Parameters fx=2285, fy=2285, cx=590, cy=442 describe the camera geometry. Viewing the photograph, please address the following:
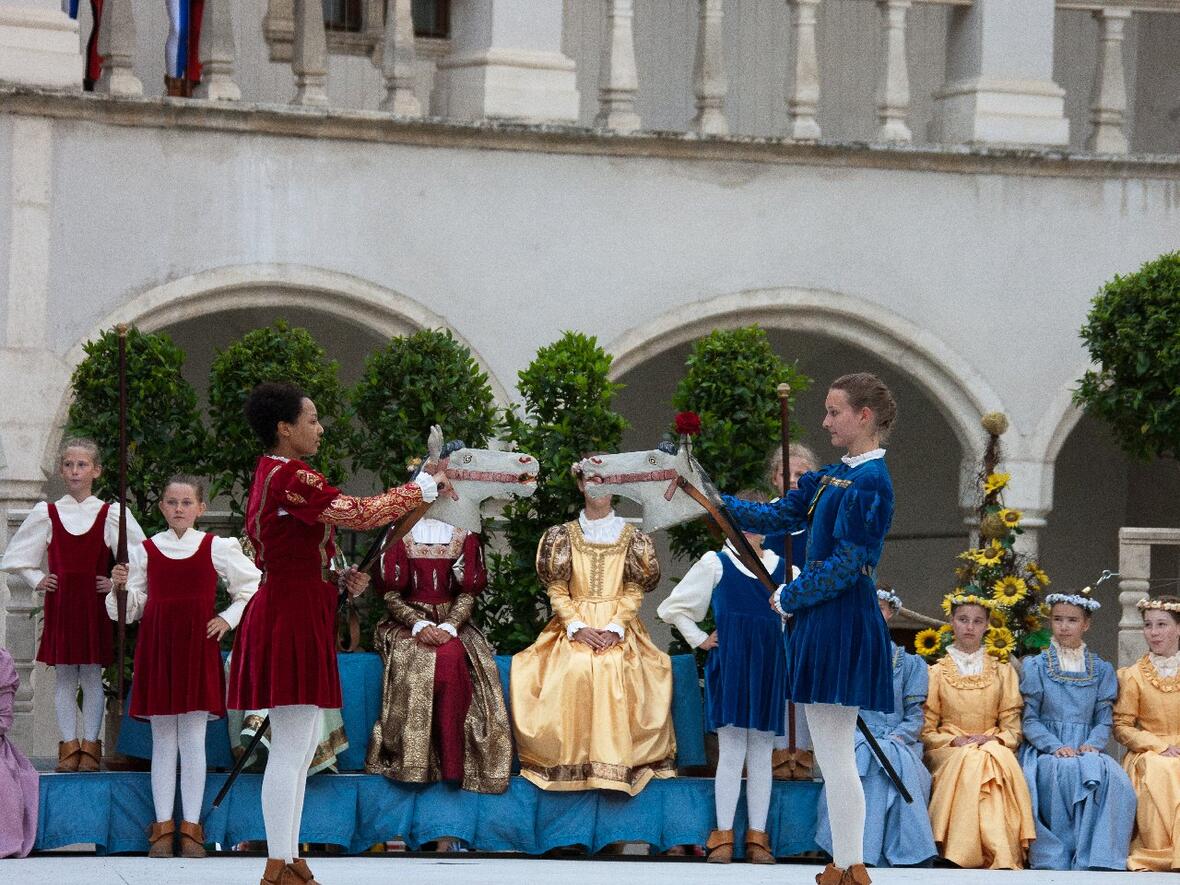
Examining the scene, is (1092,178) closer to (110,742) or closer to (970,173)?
(970,173)

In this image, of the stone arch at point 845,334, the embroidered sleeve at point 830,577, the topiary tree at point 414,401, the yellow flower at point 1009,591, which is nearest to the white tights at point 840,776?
the embroidered sleeve at point 830,577

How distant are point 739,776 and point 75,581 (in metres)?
2.65

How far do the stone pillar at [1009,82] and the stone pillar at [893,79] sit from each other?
1.17 feet

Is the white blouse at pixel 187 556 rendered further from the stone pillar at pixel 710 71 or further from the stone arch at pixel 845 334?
the stone pillar at pixel 710 71

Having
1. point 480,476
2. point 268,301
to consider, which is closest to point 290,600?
point 480,476

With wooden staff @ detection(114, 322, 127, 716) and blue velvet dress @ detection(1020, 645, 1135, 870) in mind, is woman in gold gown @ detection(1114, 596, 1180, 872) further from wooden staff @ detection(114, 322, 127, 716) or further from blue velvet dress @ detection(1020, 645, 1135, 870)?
wooden staff @ detection(114, 322, 127, 716)

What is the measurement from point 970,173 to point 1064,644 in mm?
4176

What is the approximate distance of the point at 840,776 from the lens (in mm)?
6645

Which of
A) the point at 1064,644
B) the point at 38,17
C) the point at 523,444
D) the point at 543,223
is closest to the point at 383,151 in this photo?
the point at 543,223

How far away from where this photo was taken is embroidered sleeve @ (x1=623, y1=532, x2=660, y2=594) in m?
9.03

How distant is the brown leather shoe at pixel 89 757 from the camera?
28.7 feet

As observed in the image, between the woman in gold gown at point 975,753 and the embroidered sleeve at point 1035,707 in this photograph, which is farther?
the embroidered sleeve at point 1035,707

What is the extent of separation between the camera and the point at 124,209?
11375 millimetres

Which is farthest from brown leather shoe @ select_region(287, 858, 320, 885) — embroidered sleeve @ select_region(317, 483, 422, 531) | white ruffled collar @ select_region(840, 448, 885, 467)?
white ruffled collar @ select_region(840, 448, 885, 467)
